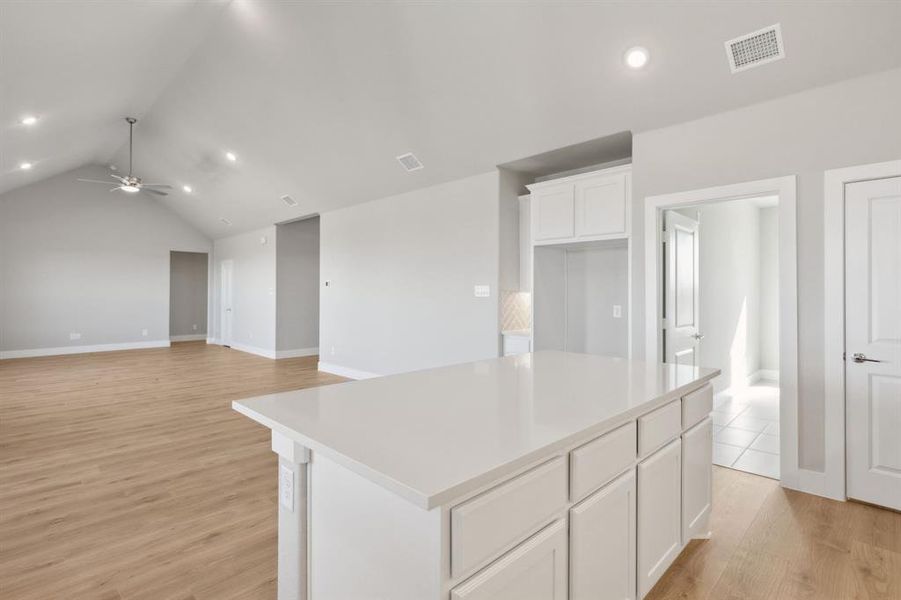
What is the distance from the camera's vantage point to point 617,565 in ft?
5.30

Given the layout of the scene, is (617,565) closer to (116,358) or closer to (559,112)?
(559,112)

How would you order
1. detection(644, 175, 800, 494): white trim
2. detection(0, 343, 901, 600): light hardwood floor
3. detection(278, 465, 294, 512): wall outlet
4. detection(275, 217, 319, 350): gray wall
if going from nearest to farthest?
1. detection(278, 465, 294, 512): wall outlet
2. detection(0, 343, 901, 600): light hardwood floor
3. detection(644, 175, 800, 494): white trim
4. detection(275, 217, 319, 350): gray wall

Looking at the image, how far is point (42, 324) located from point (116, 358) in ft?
6.11

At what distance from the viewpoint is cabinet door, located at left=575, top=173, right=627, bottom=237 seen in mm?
Result: 4008

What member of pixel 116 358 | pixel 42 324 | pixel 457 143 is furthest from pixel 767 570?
pixel 42 324

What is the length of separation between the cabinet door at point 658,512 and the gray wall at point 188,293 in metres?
12.4

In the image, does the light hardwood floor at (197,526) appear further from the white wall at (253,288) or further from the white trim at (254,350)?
the white wall at (253,288)

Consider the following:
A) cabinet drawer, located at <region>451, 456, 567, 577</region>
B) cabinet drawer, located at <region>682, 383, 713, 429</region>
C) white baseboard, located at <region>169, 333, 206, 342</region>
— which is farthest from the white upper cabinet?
white baseboard, located at <region>169, 333, 206, 342</region>

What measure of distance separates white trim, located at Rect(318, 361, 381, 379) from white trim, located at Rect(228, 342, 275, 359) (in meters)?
2.06

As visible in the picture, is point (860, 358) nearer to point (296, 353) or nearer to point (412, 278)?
point (412, 278)

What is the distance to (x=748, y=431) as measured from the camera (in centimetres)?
434

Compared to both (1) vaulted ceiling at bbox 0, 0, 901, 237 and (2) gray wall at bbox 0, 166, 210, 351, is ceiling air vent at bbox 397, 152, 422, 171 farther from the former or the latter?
(2) gray wall at bbox 0, 166, 210, 351

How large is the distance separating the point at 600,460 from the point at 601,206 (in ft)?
10.3

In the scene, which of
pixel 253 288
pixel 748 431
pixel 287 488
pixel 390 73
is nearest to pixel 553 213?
pixel 390 73
